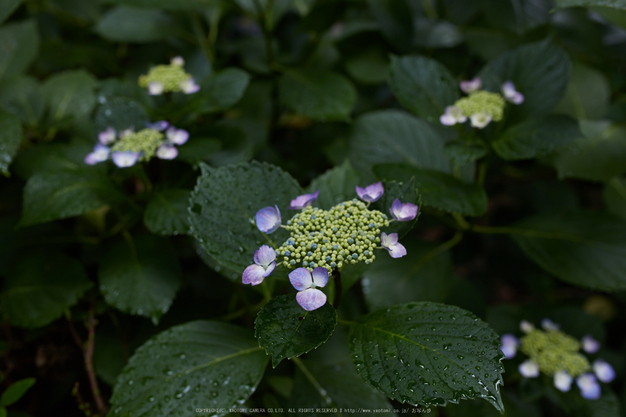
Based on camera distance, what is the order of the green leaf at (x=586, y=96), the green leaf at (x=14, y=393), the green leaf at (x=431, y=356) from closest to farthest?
the green leaf at (x=431, y=356) < the green leaf at (x=14, y=393) < the green leaf at (x=586, y=96)

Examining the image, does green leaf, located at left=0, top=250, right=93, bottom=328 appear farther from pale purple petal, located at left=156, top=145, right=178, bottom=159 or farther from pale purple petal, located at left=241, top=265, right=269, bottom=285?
pale purple petal, located at left=241, top=265, right=269, bottom=285

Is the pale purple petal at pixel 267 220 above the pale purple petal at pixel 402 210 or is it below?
below

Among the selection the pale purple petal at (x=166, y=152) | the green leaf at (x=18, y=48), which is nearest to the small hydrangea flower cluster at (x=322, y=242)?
the pale purple petal at (x=166, y=152)

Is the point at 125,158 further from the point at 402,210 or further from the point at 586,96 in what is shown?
the point at 586,96

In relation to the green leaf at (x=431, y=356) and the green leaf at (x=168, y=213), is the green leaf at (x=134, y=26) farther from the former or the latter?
the green leaf at (x=431, y=356)

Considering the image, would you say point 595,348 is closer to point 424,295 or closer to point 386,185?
point 424,295

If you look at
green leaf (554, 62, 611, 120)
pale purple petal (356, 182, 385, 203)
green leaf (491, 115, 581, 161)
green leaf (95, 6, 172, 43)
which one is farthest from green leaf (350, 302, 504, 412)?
green leaf (95, 6, 172, 43)

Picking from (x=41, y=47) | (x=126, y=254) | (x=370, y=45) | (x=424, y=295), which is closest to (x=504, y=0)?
(x=370, y=45)

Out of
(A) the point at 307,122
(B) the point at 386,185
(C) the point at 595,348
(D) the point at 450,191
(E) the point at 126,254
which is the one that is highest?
(B) the point at 386,185
